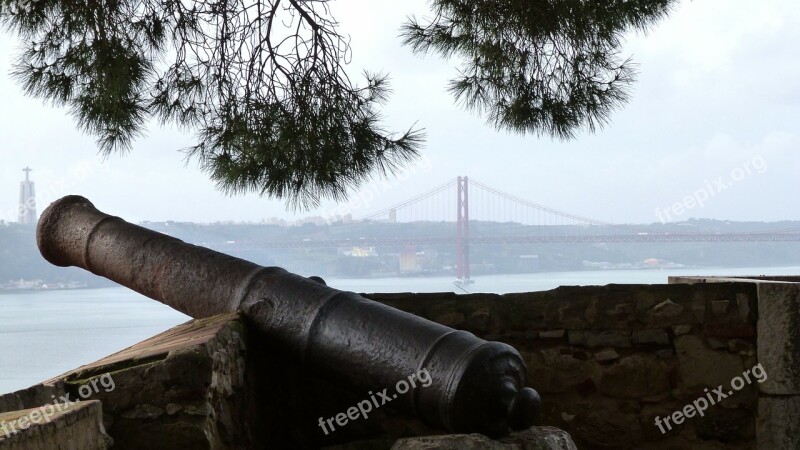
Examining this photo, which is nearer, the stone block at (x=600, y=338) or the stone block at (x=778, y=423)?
the stone block at (x=778, y=423)

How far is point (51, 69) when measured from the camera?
16.1 feet

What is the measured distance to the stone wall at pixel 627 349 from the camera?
3.70 m

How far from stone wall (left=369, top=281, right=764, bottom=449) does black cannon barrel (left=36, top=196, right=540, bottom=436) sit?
0.77 meters

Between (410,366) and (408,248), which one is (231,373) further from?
(408,248)

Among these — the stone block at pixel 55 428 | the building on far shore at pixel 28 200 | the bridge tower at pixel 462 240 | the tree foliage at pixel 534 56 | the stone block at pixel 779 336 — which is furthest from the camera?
the bridge tower at pixel 462 240

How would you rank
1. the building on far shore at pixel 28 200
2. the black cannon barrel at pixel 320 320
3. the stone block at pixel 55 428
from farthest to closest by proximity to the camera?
the building on far shore at pixel 28 200
the black cannon barrel at pixel 320 320
the stone block at pixel 55 428

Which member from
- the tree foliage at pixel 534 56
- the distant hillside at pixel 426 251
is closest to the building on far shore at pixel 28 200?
the distant hillside at pixel 426 251

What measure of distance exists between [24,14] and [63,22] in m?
0.21

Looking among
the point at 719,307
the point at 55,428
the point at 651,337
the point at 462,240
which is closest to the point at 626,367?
the point at 651,337

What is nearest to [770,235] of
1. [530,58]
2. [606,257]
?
[606,257]

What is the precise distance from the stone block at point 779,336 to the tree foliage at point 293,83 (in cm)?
170

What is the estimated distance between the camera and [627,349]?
12.4 ft

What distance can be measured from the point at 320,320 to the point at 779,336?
6.30 ft

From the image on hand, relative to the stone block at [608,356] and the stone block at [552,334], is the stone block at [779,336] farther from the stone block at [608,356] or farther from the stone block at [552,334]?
the stone block at [552,334]
